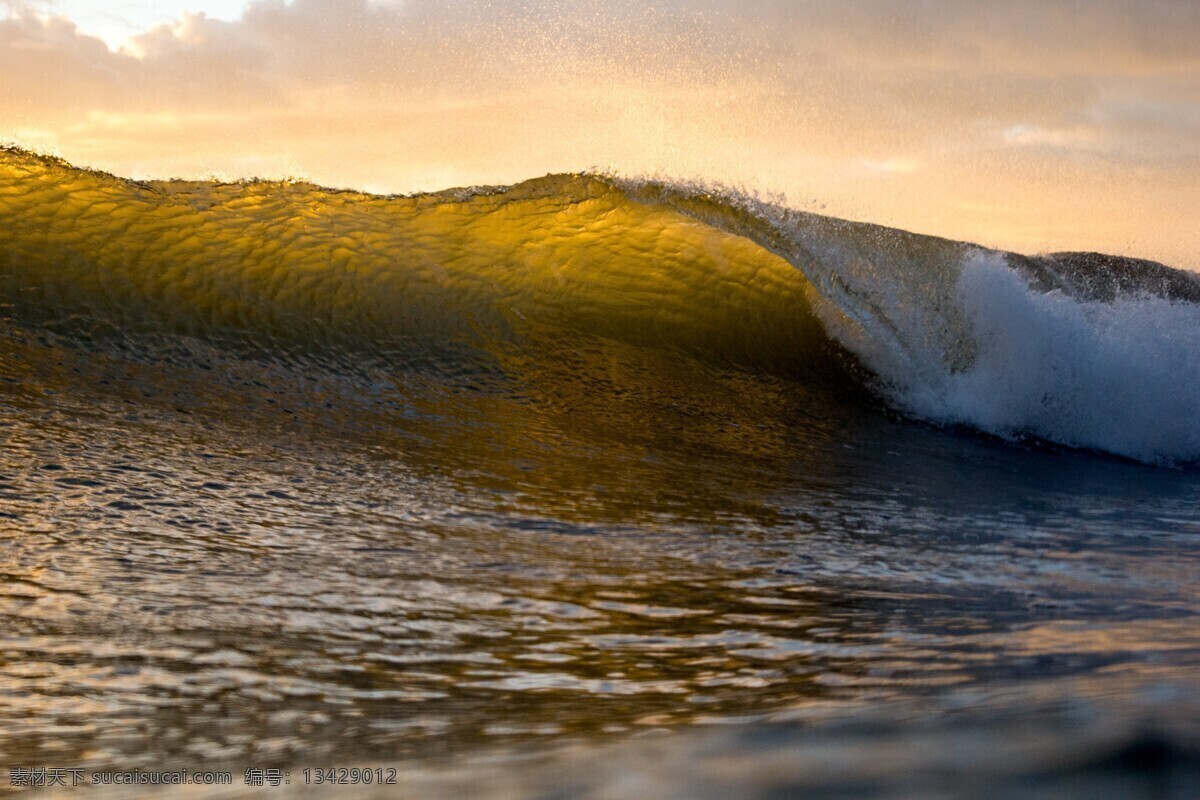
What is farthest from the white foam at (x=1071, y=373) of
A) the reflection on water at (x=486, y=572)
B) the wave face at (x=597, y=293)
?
the reflection on water at (x=486, y=572)

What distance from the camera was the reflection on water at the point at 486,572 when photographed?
1.51 m

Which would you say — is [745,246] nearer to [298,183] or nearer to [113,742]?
[298,183]

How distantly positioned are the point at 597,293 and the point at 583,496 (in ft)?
13.2

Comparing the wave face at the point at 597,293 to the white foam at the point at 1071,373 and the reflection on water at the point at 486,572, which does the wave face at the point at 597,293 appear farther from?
the reflection on water at the point at 486,572

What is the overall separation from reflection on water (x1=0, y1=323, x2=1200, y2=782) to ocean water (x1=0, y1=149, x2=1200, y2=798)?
0.02 m

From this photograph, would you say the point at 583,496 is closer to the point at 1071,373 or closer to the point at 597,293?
the point at 597,293

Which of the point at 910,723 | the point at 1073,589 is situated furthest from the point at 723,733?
the point at 1073,589

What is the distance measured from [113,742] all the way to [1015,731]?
3.57 feet

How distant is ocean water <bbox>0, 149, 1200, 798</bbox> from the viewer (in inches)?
50.3

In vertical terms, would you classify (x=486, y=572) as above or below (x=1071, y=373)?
below

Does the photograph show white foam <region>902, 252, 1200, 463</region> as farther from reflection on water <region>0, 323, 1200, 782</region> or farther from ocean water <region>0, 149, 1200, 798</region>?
reflection on water <region>0, 323, 1200, 782</region>

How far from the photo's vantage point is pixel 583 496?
11.6 feet

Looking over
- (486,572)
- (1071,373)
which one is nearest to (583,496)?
(486,572)

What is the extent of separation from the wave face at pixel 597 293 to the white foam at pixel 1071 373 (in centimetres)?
1
